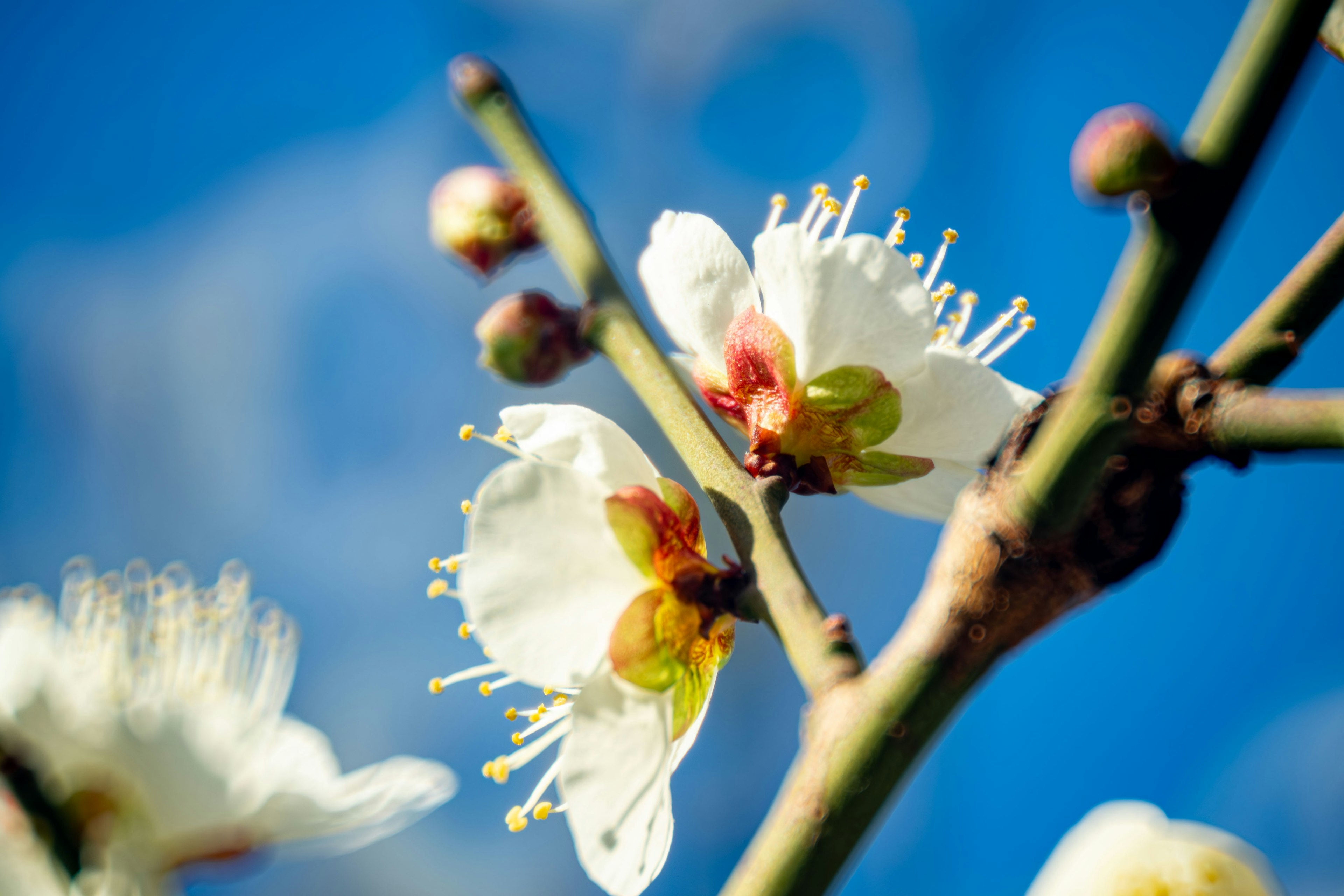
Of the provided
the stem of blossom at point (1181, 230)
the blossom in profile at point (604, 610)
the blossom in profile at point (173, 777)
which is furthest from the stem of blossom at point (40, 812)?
the stem of blossom at point (1181, 230)

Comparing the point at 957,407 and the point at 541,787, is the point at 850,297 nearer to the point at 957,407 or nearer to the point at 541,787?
the point at 957,407

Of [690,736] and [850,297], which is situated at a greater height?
[850,297]

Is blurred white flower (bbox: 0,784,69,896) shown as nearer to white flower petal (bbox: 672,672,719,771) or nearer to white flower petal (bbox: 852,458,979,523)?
white flower petal (bbox: 672,672,719,771)

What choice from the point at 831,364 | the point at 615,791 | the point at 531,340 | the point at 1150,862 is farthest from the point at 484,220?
the point at 1150,862

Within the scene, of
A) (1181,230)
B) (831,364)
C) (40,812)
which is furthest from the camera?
(831,364)

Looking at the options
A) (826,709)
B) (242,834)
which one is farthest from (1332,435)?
(242,834)

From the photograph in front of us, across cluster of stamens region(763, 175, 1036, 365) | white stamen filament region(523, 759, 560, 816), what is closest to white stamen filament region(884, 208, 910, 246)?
cluster of stamens region(763, 175, 1036, 365)
